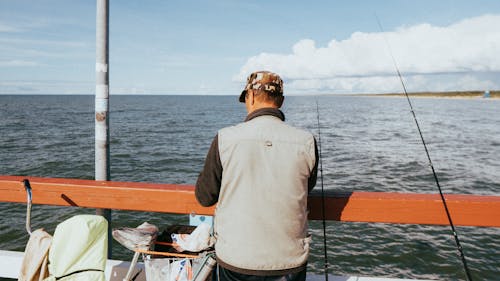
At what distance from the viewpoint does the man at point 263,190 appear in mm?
1994

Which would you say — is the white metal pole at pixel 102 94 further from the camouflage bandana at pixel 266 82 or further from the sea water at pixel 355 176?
the sea water at pixel 355 176

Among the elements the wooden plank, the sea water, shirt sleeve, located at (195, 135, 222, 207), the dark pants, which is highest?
shirt sleeve, located at (195, 135, 222, 207)

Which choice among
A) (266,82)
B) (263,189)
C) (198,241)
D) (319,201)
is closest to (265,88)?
(266,82)

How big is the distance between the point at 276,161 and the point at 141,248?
1.21 m

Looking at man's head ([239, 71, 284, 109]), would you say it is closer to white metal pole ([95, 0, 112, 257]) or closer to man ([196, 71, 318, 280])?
man ([196, 71, 318, 280])

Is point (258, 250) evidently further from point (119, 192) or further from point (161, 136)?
point (161, 136)

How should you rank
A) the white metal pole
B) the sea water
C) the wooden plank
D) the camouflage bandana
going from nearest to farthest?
the camouflage bandana < the wooden plank < the white metal pole < the sea water

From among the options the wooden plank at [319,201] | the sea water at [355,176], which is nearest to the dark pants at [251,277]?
the wooden plank at [319,201]

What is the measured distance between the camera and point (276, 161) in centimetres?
→ 200

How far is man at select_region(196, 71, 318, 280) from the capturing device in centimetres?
199

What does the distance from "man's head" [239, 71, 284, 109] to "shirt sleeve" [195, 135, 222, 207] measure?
341 millimetres

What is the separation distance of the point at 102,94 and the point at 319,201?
7.33 ft

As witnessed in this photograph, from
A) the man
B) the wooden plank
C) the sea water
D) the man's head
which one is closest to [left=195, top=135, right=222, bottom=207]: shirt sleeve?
the man

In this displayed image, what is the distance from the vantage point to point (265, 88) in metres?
2.14
